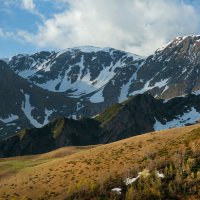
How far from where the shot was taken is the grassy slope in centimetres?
5784

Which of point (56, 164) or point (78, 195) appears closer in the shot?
point (78, 195)

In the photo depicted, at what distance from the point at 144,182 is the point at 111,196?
4579 millimetres

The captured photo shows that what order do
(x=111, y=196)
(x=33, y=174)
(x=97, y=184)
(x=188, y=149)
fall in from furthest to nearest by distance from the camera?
(x=33, y=174)
(x=188, y=149)
(x=97, y=184)
(x=111, y=196)

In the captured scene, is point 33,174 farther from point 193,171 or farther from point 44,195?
point 193,171

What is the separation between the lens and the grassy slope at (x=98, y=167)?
57844mm

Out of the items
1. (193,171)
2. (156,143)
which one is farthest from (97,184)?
(156,143)

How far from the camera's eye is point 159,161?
194 ft

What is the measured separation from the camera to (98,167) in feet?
209

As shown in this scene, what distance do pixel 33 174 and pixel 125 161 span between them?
1487cm

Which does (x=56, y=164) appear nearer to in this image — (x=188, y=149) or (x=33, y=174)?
(x=33, y=174)

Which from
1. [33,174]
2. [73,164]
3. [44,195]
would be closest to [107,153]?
[73,164]

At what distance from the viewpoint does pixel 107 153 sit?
7106 centimetres

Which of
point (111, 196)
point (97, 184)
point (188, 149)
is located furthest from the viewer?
point (188, 149)

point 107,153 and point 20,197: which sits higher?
point 107,153
